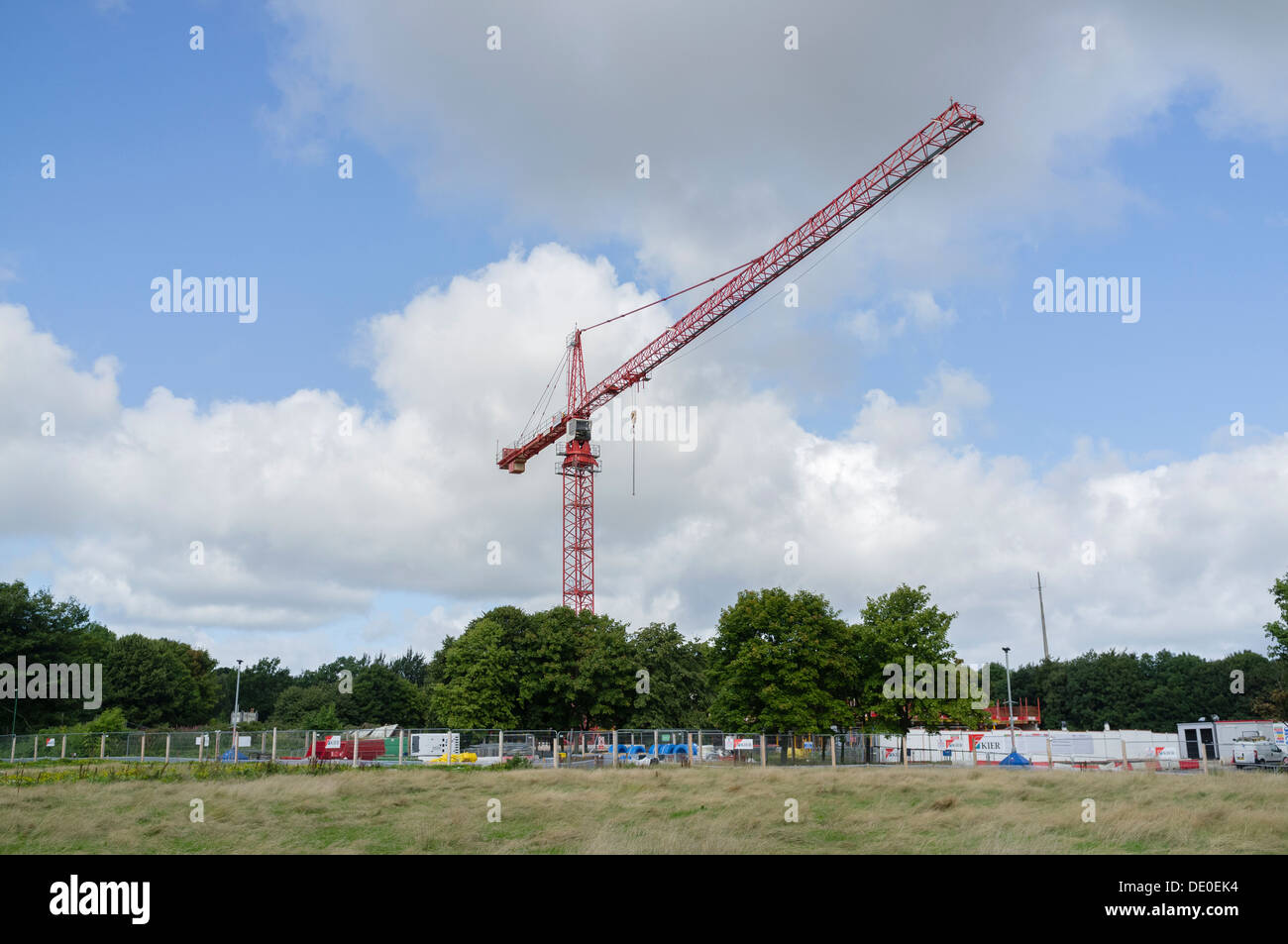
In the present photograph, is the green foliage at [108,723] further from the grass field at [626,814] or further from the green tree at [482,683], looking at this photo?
the grass field at [626,814]

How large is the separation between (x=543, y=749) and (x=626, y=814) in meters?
25.9

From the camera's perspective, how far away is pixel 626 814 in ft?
75.8

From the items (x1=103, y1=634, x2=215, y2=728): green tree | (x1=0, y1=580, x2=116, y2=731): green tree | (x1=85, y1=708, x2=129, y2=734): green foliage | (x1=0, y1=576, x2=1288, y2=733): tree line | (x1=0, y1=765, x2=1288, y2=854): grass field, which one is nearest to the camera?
(x1=0, y1=765, x2=1288, y2=854): grass field

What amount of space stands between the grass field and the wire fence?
10.4 metres

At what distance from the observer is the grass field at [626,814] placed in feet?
58.3

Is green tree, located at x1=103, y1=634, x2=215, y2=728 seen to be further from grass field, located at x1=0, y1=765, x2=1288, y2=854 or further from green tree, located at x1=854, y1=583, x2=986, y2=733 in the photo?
green tree, located at x1=854, y1=583, x2=986, y2=733

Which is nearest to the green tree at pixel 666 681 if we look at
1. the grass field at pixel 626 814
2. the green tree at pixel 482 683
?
the green tree at pixel 482 683

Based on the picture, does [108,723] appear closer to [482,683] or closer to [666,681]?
[482,683]

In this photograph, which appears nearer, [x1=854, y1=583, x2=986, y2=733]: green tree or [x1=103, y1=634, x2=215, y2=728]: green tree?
[x1=854, y1=583, x2=986, y2=733]: green tree

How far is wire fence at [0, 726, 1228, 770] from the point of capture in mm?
45438

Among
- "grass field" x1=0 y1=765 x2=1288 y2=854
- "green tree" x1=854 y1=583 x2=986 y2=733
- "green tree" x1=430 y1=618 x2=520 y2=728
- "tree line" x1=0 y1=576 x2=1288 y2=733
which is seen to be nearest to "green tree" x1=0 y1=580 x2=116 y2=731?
"tree line" x1=0 y1=576 x2=1288 y2=733
